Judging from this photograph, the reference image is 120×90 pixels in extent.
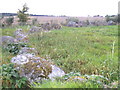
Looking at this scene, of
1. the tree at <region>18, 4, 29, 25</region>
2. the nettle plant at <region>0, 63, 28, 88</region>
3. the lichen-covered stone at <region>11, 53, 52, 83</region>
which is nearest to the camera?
the nettle plant at <region>0, 63, 28, 88</region>

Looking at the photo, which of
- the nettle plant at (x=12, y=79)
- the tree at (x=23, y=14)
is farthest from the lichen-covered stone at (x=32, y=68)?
the tree at (x=23, y=14)

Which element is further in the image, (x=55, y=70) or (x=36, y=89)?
Answer: (x=55, y=70)

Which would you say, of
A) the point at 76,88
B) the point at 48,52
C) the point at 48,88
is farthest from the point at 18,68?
the point at 48,52

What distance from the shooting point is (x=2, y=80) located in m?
5.14

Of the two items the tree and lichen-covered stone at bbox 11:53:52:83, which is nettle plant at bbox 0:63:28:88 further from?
the tree

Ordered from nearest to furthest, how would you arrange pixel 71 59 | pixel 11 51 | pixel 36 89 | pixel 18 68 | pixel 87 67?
pixel 36 89
pixel 18 68
pixel 87 67
pixel 71 59
pixel 11 51

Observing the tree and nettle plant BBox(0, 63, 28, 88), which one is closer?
nettle plant BBox(0, 63, 28, 88)

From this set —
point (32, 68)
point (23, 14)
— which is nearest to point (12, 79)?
point (32, 68)

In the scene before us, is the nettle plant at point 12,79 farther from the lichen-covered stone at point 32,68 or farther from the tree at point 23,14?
the tree at point 23,14

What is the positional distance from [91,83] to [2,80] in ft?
9.21

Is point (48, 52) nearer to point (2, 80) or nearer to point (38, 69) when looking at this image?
point (38, 69)

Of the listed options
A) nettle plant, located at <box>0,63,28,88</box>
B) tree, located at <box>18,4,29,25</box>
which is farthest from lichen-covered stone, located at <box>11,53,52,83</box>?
tree, located at <box>18,4,29,25</box>

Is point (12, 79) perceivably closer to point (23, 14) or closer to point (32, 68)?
point (32, 68)

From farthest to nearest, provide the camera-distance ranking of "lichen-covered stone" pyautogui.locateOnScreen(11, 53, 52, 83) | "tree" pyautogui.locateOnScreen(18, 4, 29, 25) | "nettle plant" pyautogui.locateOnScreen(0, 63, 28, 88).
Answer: "tree" pyautogui.locateOnScreen(18, 4, 29, 25)
"lichen-covered stone" pyautogui.locateOnScreen(11, 53, 52, 83)
"nettle plant" pyautogui.locateOnScreen(0, 63, 28, 88)
